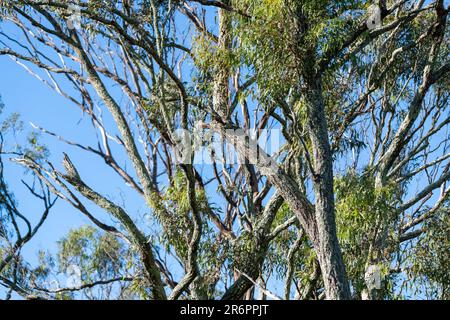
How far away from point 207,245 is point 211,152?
1545mm

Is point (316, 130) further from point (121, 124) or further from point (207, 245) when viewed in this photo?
point (121, 124)

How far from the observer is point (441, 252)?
976 cm

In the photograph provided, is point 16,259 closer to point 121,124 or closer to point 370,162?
point 121,124

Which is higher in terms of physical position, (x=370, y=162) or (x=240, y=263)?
(x=370, y=162)

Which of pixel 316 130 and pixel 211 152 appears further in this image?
pixel 211 152

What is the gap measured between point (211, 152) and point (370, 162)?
1832 mm

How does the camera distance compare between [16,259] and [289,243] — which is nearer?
[289,243]

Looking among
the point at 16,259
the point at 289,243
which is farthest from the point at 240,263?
the point at 16,259

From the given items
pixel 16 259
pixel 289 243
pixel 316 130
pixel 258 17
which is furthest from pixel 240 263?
pixel 16 259

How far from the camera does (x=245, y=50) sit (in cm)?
818
